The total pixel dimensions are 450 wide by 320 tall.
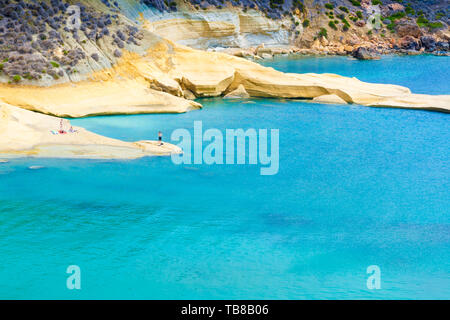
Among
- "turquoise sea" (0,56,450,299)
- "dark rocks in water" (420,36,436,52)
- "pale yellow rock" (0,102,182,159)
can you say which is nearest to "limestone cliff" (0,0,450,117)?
"pale yellow rock" (0,102,182,159)

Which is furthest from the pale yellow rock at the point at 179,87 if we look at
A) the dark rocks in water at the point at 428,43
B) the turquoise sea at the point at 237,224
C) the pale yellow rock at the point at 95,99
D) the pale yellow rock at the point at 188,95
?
the dark rocks in water at the point at 428,43

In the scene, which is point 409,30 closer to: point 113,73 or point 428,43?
point 428,43

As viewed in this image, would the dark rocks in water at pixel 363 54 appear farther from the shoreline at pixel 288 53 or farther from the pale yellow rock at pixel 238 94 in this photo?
the pale yellow rock at pixel 238 94

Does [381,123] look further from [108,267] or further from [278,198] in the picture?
[108,267]

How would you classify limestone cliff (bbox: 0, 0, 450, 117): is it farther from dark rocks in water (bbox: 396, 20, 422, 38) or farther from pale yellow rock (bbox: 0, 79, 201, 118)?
dark rocks in water (bbox: 396, 20, 422, 38)

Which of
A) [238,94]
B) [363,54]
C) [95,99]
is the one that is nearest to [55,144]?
[95,99]
